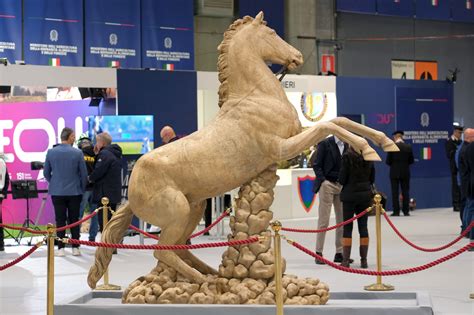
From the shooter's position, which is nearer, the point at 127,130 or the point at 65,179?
the point at 65,179

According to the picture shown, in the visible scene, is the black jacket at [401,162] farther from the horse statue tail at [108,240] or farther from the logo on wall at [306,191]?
the horse statue tail at [108,240]

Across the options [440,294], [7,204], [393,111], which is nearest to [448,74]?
[393,111]

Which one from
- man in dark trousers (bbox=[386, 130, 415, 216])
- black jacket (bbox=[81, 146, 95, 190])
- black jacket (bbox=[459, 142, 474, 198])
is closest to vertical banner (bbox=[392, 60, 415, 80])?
man in dark trousers (bbox=[386, 130, 415, 216])

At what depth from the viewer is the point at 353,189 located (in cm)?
1148

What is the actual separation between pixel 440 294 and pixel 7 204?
32.5 ft

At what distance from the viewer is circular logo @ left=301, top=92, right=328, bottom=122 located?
66.8 feet

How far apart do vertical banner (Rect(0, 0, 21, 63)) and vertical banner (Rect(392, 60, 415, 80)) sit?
11995 mm

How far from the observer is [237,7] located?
81.1 ft

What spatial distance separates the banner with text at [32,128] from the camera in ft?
56.9

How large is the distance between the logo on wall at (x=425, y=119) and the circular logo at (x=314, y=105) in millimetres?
2712

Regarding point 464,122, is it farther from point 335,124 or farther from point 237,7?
point 335,124

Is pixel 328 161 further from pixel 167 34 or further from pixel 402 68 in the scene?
pixel 402 68

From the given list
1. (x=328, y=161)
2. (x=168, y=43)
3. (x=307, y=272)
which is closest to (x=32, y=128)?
(x=168, y=43)

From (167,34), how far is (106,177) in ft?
26.2
